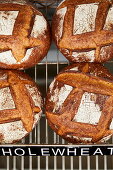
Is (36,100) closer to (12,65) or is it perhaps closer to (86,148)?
(12,65)

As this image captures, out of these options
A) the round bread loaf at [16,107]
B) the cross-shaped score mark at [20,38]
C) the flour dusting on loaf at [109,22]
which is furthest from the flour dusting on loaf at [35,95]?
the flour dusting on loaf at [109,22]

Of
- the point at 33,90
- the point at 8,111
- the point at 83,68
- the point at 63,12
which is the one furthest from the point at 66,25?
the point at 8,111

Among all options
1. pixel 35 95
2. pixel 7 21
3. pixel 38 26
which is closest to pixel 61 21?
pixel 38 26

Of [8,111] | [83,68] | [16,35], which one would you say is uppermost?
[16,35]

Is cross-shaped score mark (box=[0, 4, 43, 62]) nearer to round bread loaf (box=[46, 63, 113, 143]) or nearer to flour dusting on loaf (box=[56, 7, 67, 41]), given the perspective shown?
flour dusting on loaf (box=[56, 7, 67, 41])

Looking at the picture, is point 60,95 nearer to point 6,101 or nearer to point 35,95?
point 35,95
